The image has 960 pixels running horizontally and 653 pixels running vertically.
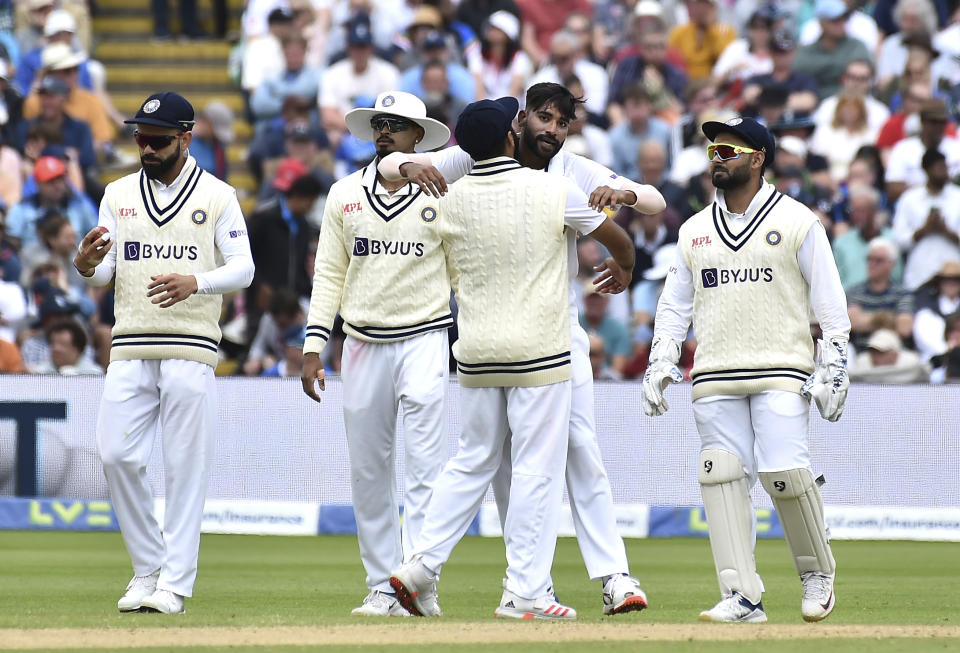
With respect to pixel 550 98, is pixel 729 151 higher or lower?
lower

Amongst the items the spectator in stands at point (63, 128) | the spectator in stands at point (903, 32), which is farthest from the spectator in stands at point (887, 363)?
the spectator in stands at point (63, 128)

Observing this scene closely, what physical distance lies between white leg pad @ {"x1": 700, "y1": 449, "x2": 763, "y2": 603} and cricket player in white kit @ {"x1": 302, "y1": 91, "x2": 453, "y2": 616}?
1.33 metres

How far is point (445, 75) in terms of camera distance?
57.1 feet

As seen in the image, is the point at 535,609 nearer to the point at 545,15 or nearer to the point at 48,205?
the point at 48,205

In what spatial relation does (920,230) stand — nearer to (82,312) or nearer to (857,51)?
(857,51)

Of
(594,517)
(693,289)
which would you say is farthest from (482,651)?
(693,289)

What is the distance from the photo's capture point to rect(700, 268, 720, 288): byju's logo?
781 cm

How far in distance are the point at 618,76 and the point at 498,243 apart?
10667 mm

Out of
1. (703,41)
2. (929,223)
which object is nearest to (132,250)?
(929,223)

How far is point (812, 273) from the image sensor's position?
7680 millimetres

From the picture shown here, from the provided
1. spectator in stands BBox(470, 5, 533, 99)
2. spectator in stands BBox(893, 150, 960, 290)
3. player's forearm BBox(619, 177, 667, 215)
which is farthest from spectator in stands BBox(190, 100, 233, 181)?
player's forearm BBox(619, 177, 667, 215)

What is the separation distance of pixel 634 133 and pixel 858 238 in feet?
9.07

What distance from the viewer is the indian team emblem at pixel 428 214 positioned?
26.8 feet

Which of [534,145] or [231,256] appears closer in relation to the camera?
[534,145]
